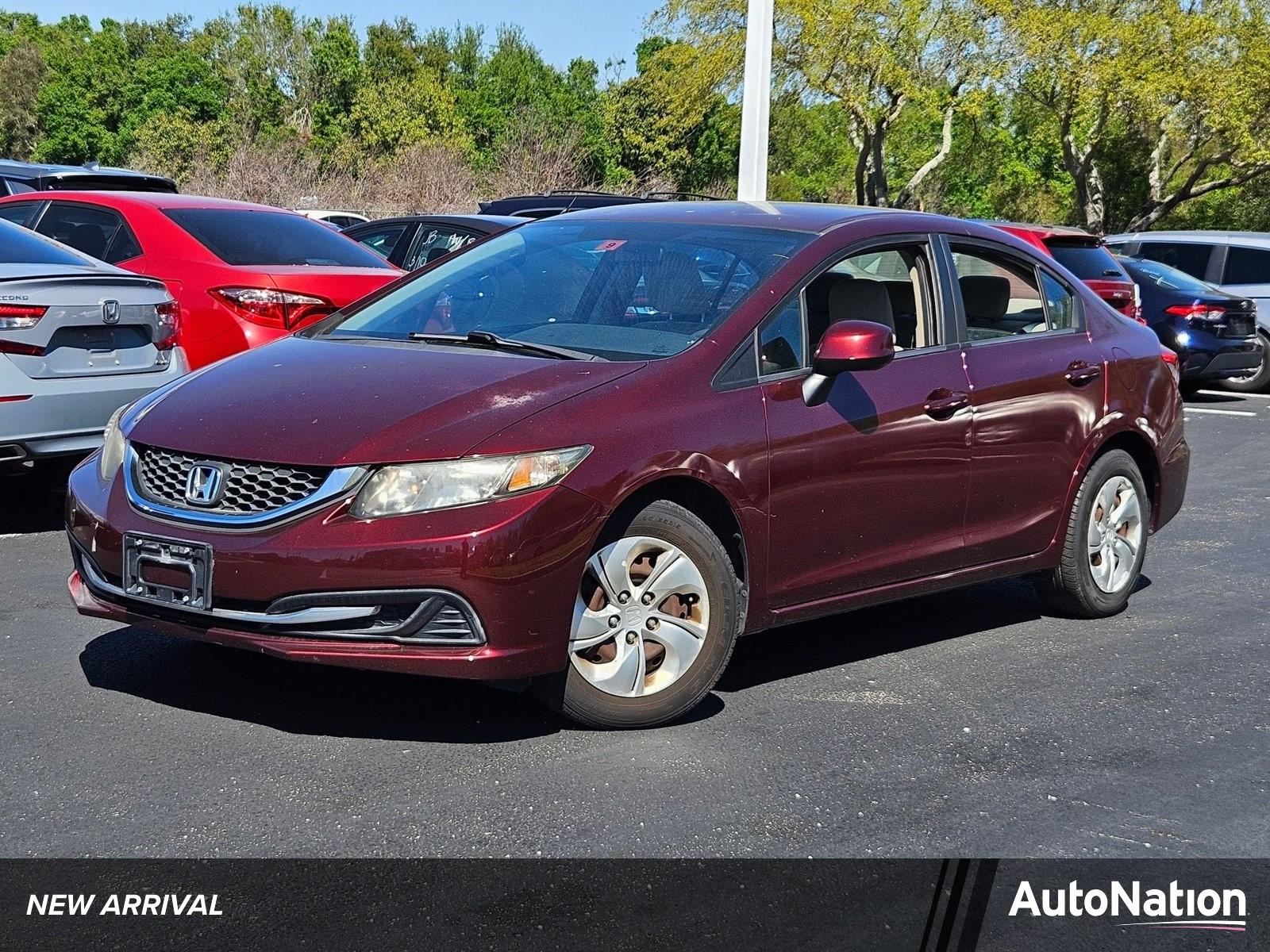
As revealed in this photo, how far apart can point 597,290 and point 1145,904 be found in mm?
2760

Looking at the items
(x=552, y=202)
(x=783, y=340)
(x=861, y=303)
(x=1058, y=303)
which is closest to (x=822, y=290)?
(x=861, y=303)

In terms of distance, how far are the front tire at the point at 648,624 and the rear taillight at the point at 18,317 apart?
3.62m

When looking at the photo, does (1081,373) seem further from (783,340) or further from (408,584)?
(408,584)

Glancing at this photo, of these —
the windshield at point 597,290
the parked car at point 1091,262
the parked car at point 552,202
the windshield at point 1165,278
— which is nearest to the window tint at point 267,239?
the windshield at point 597,290

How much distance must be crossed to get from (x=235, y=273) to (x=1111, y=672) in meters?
5.00

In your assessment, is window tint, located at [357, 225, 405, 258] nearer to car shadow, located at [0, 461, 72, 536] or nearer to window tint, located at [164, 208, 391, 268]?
window tint, located at [164, 208, 391, 268]

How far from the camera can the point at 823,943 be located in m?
3.31

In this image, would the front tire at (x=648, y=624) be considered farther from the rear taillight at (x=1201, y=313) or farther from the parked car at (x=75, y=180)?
the rear taillight at (x=1201, y=313)

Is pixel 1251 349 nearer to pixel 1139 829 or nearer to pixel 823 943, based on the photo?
pixel 1139 829

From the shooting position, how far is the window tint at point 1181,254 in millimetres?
18688

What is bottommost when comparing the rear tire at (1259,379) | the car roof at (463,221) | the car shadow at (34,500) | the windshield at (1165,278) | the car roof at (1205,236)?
the rear tire at (1259,379)

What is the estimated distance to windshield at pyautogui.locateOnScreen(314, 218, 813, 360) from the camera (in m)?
5.19

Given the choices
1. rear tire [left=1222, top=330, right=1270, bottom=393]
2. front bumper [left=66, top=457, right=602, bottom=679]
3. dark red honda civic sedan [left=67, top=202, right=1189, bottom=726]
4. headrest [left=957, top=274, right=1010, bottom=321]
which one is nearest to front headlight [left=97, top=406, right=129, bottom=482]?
dark red honda civic sedan [left=67, top=202, right=1189, bottom=726]

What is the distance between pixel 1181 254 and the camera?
18844 mm
